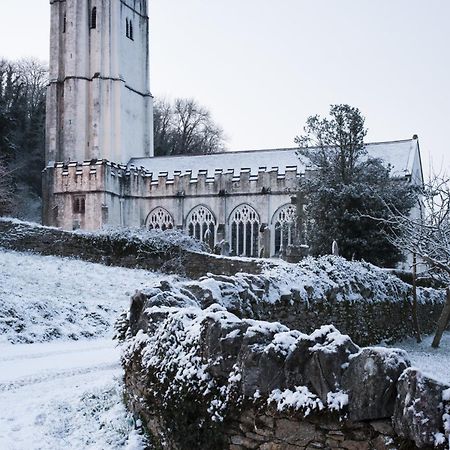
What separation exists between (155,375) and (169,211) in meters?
32.5

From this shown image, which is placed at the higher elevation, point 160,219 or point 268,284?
point 160,219

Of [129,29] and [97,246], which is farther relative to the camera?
[129,29]

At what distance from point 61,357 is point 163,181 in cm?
2794

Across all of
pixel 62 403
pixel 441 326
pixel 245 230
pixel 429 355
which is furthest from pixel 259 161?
pixel 62 403

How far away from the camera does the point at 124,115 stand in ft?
148

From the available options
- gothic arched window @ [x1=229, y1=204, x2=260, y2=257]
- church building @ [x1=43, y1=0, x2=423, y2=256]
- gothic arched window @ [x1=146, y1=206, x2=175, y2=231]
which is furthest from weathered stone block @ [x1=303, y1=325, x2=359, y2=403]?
gothic arched window @ [x1=146, y1=206, x2=175, y2=231]

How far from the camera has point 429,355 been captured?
12312mm

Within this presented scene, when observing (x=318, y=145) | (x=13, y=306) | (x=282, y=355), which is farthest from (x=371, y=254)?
(x=282, y=355)

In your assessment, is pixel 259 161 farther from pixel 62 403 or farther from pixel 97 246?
pixel 62 403

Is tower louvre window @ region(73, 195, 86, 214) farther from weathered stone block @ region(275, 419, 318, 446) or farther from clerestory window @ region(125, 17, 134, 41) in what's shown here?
weathered stone block @ region(275, 419, 318, 446)

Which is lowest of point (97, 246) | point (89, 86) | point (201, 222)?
point (97, 246)

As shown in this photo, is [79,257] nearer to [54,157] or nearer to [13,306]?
[13,306]

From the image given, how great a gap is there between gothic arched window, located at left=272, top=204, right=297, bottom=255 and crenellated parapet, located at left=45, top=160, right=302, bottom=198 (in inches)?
46.0

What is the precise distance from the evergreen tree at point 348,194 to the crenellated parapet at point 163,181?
24.8ft
